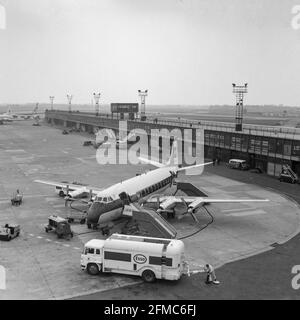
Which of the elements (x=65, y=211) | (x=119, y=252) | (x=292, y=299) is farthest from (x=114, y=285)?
(x=65, y=211)

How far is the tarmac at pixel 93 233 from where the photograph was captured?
30.8 metres

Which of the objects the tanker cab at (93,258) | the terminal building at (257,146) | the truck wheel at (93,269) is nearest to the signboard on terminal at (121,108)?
the terminal building at (257,146)

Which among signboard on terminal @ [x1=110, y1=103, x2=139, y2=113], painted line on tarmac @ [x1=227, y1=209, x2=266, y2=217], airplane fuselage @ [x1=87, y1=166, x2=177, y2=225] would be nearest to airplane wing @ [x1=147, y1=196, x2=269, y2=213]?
airplane fuselage @ [x1=87, y1=166, x2=177, y2=225]

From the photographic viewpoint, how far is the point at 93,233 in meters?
42.7

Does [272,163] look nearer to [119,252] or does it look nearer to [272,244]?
[272,244]

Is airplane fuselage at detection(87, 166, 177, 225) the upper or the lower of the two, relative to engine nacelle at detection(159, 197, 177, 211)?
upper

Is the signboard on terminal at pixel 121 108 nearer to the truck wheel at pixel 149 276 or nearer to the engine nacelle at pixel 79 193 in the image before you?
the engine nacelle at pixel 79 193

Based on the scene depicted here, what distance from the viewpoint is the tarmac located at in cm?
3075

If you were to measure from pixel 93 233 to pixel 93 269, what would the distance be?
1047 cm

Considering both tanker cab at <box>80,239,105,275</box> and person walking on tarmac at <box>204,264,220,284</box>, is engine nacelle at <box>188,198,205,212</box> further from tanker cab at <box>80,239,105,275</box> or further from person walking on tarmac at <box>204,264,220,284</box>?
tanker cab at <box>80,239,105,275</box>

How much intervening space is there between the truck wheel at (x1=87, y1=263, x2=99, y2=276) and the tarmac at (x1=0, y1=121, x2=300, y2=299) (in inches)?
21.2

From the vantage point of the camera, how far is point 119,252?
31.7 metres

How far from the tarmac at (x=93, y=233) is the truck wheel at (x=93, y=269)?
21.2 inches

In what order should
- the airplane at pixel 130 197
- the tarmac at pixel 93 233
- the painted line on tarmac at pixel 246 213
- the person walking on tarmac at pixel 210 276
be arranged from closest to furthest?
the tarmac at pixel 93 233 < the person walking on tarmac at pixel 210 276 < the airplane at pixel 130 197 < the painted line on tarmac at pixel 246 213
